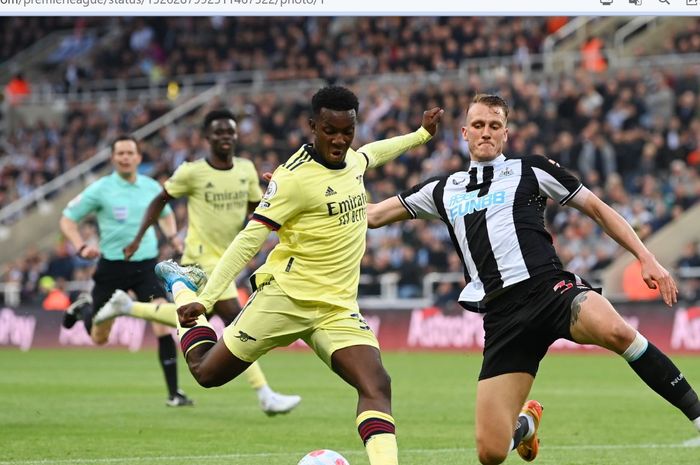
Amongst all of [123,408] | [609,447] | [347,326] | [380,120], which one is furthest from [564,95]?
[347,326]

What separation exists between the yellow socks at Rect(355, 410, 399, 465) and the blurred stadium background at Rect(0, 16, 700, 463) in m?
15.3

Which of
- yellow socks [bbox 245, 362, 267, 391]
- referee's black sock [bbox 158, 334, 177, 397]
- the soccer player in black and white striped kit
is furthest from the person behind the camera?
referee's black sock [bbox 158, 334, 177, 397]

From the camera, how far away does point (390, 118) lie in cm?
3066

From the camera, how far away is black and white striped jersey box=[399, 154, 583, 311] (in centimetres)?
833

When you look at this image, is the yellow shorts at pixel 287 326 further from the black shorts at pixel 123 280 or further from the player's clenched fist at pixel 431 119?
the black shorts at pixel 123 280

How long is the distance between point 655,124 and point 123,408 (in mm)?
16406

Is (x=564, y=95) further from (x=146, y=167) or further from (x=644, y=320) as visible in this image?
Result: (x=146, y=167)

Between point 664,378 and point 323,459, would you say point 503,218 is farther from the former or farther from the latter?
point 323,459

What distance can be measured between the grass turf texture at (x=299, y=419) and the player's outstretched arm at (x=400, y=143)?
226cm

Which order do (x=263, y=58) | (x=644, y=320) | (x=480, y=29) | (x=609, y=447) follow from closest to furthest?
(x=609, y=447), (x=644, y=320), (x=480, y=29), (x=263, y=58)

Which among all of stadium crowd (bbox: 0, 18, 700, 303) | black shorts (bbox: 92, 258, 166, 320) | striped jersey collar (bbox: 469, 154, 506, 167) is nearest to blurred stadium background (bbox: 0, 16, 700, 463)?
stadium crowd (bbox: 0, 18, 700, 303)

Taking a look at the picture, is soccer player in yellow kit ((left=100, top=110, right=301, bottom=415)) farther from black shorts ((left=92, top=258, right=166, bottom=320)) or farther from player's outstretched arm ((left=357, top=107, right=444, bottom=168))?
player's outstretched arm ((left=357, top=107, right=444, bottom=168))

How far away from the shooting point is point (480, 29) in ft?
108

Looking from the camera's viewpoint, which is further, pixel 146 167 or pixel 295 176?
pixel 146 167
